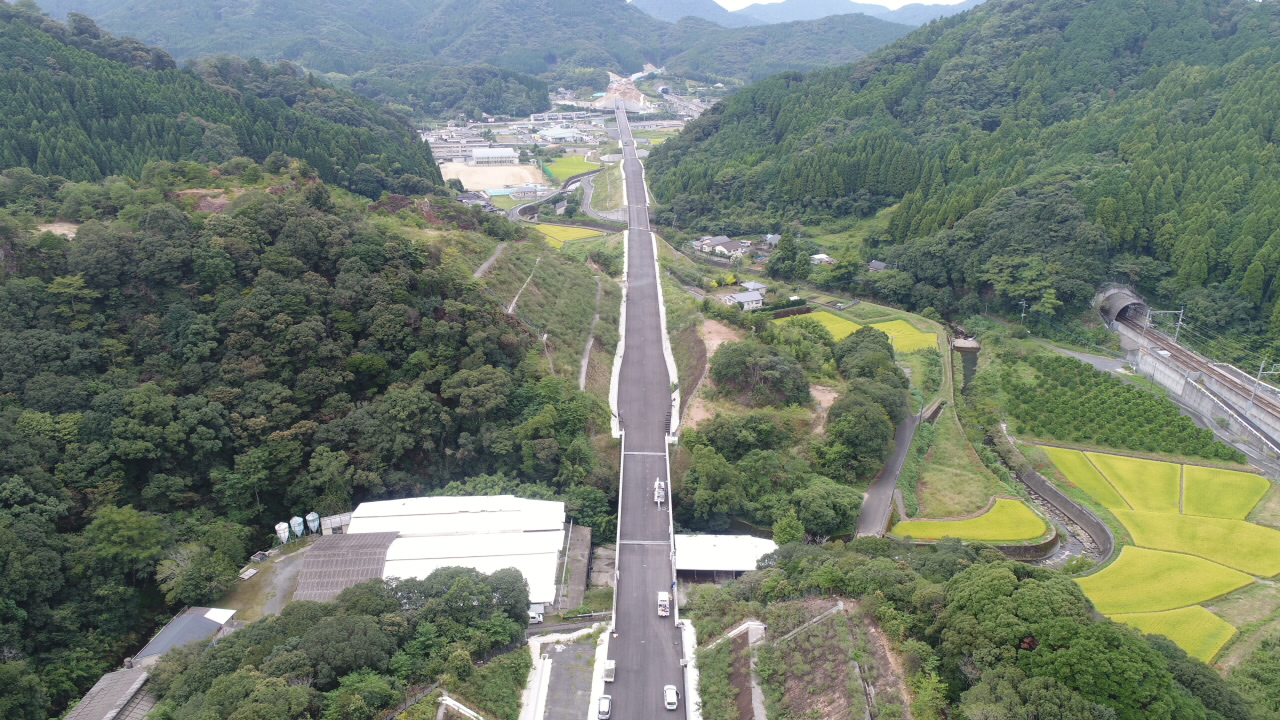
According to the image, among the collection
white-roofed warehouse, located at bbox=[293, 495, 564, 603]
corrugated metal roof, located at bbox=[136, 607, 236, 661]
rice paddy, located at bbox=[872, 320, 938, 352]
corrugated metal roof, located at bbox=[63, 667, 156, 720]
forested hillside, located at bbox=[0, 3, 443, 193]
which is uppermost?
forested hillside, located at bbox=[0, 3, 443, 193]

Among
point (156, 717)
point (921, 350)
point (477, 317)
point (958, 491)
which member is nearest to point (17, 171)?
point (477, 317)

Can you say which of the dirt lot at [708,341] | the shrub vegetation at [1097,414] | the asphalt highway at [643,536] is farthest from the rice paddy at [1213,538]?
the asphalt highway at [643,536]

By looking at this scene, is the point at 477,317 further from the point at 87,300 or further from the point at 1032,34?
the point at 1032,34

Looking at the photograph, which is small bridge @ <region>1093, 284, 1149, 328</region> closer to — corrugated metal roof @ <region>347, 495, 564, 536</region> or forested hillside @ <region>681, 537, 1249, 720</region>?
forested hillside @ <region>681, 537, 1249, 720</region>

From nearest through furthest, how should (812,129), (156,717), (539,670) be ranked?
(156,717) → (539,670) → (812,129)

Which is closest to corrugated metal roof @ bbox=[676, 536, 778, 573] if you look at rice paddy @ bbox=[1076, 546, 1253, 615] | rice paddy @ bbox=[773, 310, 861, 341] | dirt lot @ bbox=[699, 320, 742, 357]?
rice paddy @ bbox=[1076, 546, 1253, 615]

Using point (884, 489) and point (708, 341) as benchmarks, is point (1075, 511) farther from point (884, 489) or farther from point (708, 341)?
point (708, 341)
